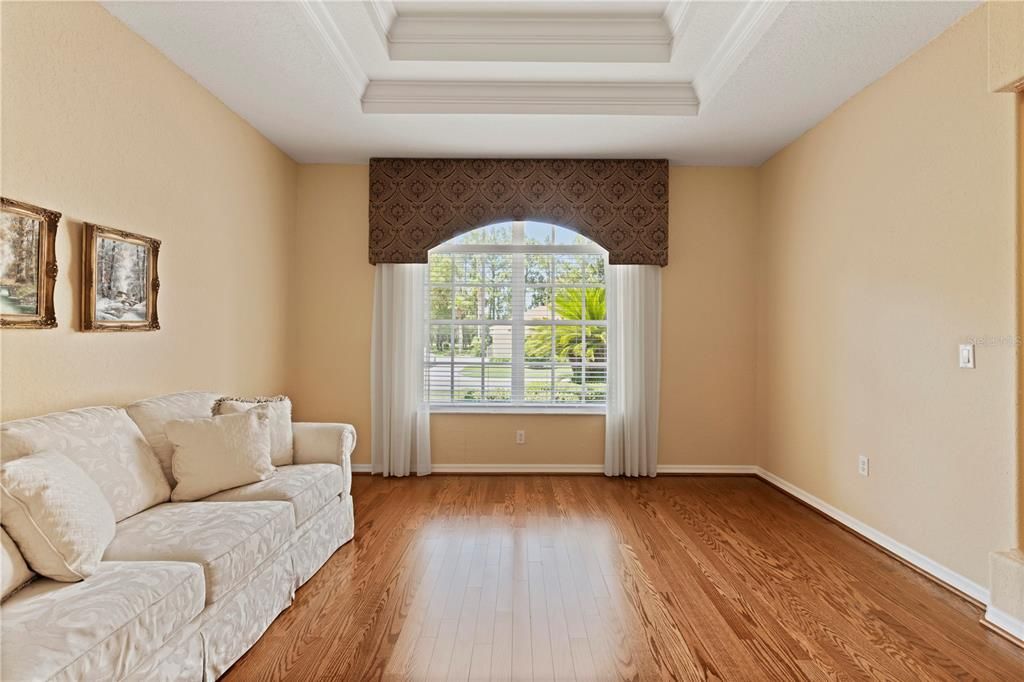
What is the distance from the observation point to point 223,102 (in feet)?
12.2

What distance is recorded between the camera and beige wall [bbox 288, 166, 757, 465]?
5008mm

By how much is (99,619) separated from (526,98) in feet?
11.7

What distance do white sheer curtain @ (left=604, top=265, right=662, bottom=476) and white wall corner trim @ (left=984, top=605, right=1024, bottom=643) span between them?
8.71 ft

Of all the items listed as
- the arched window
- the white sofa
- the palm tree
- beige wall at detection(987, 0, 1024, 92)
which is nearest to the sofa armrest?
the white sofa

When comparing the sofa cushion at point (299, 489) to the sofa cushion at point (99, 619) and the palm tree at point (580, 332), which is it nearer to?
the sofa cushion at point (99, 619)

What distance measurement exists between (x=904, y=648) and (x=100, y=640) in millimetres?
2797

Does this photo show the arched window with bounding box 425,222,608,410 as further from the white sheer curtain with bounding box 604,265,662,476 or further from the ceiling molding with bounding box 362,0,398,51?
the ceiling molding with bounding box 362,0,398,51

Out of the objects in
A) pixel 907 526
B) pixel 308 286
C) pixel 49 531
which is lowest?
pixel 907 526

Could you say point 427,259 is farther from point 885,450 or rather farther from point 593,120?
point 885,450

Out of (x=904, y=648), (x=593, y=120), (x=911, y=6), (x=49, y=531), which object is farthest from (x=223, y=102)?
(x=904, y=648)

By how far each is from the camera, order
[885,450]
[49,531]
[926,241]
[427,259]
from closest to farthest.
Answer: [49,531]
[926,241]
[885,450]
[427,259]

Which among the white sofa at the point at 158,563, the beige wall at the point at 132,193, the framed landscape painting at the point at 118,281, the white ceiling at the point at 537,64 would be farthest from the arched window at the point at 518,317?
the framed landscape painting at the point at 118,281

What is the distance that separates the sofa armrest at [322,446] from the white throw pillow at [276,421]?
0.20 ft

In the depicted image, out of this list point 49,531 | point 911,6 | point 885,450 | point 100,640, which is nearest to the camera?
point 100,640
